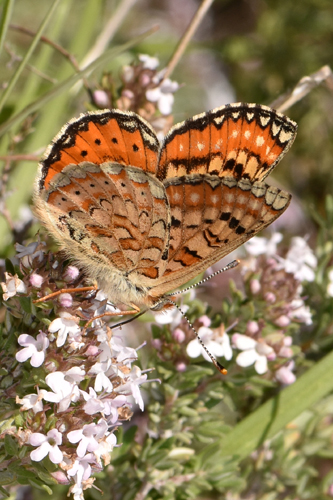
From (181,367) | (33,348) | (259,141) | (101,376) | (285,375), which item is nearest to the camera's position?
(33,348)

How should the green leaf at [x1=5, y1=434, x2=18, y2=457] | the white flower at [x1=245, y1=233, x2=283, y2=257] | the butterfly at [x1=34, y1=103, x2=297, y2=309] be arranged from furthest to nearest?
the white flower at [x1=245, y1=233, x2=283, y2=257] → the butterfly at [x1=34, y1=103, x2=297, y2=309] → the green leaf at [x1=5, y1=434, x2=18, y2=457]

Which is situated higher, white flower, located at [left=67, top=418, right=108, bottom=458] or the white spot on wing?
the white spot on wing

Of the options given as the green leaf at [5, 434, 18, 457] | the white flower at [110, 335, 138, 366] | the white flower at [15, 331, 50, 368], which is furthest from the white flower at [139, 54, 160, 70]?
the green leaf at [5, 434, 18, 457]

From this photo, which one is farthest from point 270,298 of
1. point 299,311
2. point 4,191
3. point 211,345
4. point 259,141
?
point 4,191

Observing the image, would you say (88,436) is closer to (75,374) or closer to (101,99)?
(75,374)

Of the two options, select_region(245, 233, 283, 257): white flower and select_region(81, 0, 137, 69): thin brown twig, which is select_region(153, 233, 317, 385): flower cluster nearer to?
select_region(245, 233, 283, 257): white flower

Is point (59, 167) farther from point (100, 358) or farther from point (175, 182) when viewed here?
point (100, 358)

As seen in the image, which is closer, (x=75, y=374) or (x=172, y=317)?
(x=75, y=374)
